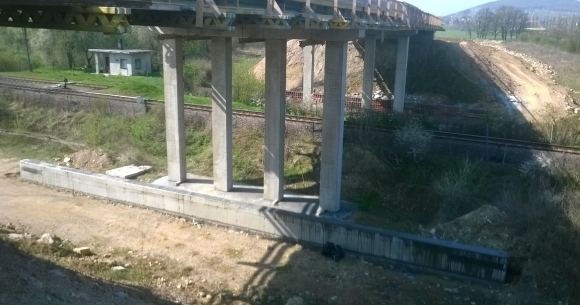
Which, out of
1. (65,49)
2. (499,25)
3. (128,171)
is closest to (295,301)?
(128,171)

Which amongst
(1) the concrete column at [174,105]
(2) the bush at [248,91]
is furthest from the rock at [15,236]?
(2) the bush at [248,91]

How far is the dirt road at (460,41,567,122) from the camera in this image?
34.4 m

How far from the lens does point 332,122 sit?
17406 mm

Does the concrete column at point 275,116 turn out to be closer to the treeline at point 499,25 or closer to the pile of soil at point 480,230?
the pile of soil at point 480,230

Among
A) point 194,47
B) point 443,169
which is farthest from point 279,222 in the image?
point 194,47

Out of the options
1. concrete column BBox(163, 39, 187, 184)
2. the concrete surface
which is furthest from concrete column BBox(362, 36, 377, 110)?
the concrete surface

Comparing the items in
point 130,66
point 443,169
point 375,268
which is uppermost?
point 130,66

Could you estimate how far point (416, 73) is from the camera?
128 ft

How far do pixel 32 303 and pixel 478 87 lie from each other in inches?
1343

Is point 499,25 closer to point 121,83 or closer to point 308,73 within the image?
point 308,73

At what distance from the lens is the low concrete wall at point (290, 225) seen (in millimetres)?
14997

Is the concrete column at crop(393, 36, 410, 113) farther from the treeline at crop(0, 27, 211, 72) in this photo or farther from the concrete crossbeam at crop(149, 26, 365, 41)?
the treeline at crop(0, 27, 211, 72)

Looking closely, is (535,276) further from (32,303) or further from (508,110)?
(508,110)

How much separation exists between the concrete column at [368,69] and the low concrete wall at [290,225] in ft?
44.7
